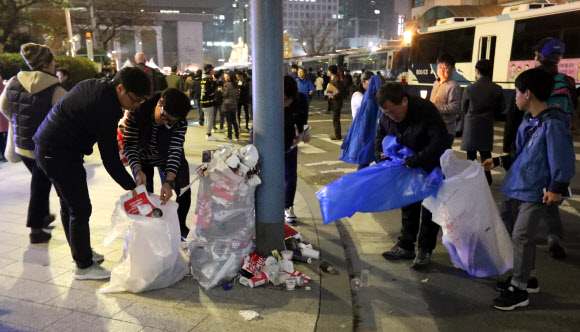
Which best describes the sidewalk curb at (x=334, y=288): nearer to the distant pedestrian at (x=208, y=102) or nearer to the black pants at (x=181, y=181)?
the black pants at (x=181, y=181)

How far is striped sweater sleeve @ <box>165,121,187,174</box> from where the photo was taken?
3.81m

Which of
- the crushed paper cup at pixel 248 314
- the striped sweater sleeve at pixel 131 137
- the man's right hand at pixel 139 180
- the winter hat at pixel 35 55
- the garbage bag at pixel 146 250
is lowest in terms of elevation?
the crushed paper cup at pixel 248 314

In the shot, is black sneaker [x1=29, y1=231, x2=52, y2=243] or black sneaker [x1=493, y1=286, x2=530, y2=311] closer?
black sneaker [x1=493, y1=286, x2=530, y2=311]

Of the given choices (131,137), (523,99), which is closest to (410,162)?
(523,99)

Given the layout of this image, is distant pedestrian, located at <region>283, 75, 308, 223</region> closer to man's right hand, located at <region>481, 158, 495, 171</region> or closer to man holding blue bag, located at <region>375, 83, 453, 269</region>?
man holding blue bag, located at <region>375, 83, 453, 269</region>

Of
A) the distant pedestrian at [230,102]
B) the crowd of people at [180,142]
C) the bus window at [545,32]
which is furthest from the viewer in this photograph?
the bus window at [545,32]

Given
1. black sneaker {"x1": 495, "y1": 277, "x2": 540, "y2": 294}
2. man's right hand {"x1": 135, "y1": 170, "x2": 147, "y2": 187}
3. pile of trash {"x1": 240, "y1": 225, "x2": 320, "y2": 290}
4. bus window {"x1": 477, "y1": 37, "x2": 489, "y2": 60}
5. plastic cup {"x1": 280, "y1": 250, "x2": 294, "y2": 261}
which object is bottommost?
black sneaker {"x1": 495, "y1": 277, "x2": 540, "y2": 294}

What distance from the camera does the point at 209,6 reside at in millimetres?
94438

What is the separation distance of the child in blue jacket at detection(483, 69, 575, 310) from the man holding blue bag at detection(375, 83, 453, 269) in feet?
2.00

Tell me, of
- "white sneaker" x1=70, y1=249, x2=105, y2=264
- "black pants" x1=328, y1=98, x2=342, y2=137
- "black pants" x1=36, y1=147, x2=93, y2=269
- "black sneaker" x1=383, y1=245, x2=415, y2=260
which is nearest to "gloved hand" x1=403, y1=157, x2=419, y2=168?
"black sneaker" x1=383, y1=245, x2=415, y2=260

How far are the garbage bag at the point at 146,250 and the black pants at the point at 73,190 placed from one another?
0.31 metres

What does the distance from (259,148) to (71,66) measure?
63.5 feet

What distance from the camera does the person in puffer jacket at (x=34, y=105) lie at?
14.0ft

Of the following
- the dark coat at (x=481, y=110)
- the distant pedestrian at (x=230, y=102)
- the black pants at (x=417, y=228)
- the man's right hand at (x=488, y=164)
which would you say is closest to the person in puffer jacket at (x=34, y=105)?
the black pants at (x=417, y=228)
